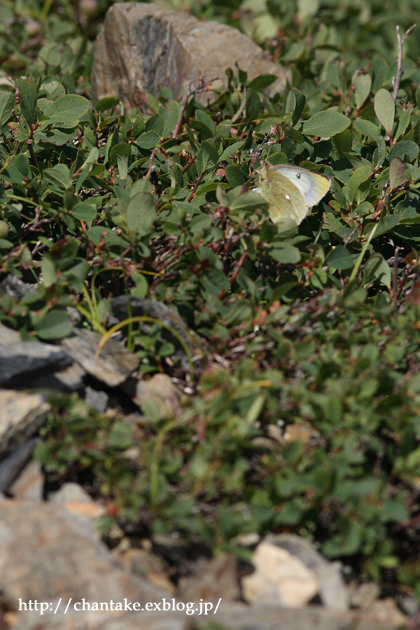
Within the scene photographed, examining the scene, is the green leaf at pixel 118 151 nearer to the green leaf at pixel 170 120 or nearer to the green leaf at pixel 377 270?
the green leaf at pixel 170 120

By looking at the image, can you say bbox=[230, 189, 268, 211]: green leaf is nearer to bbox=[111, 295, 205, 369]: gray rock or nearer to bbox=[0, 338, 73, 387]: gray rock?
bbox=[111, 295, 205, 369]: gray rock

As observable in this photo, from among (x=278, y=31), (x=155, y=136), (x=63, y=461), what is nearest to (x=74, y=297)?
(x=63, y=461)

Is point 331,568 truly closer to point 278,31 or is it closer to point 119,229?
point 119,229

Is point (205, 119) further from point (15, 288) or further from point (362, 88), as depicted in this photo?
point (15, 288)

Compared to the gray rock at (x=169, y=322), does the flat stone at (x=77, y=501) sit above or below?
below

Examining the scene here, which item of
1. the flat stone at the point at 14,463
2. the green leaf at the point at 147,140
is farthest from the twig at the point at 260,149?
the flat stone at the point at 14,463

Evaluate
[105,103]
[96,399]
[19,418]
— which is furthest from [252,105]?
[19,418]
